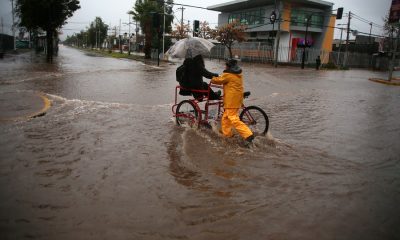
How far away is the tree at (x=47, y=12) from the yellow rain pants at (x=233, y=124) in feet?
84.6

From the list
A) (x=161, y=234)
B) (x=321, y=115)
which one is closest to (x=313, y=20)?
(x=321, y=115)

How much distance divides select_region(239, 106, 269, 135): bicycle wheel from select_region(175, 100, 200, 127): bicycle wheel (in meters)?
1.10

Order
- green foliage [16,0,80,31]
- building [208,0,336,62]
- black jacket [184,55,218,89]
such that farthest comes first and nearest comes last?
building [208,0,336,62] → green foliage [16,0,80,31] → black jacket [184,55,218,89]

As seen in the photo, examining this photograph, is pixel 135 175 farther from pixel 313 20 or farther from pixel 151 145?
pixel 313 20

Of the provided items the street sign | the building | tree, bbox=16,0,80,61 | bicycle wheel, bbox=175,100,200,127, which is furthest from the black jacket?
the building

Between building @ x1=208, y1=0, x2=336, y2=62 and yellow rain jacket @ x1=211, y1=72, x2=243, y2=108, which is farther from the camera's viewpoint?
building @ x1=208, y1=0, x2=336, y2=62

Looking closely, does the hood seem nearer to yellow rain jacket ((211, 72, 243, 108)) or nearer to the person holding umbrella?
yellow rain jacket ((211, 72, 243, 108))

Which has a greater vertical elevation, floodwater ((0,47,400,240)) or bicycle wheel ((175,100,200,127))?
bicycle wheel ((175,100,200,127))

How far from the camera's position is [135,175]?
4902 millimetres

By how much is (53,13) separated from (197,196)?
1161 inches

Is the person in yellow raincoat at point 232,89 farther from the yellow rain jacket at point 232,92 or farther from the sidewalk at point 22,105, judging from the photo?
the sidewalk at point 22,105

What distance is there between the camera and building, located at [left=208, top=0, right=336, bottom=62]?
46719 mm

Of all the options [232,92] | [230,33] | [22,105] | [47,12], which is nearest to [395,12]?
[232,92]

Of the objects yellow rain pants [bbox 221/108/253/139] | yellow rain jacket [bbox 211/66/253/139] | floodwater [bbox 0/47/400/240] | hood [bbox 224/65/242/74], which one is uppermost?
hood [bbox 224/65/242/74]
